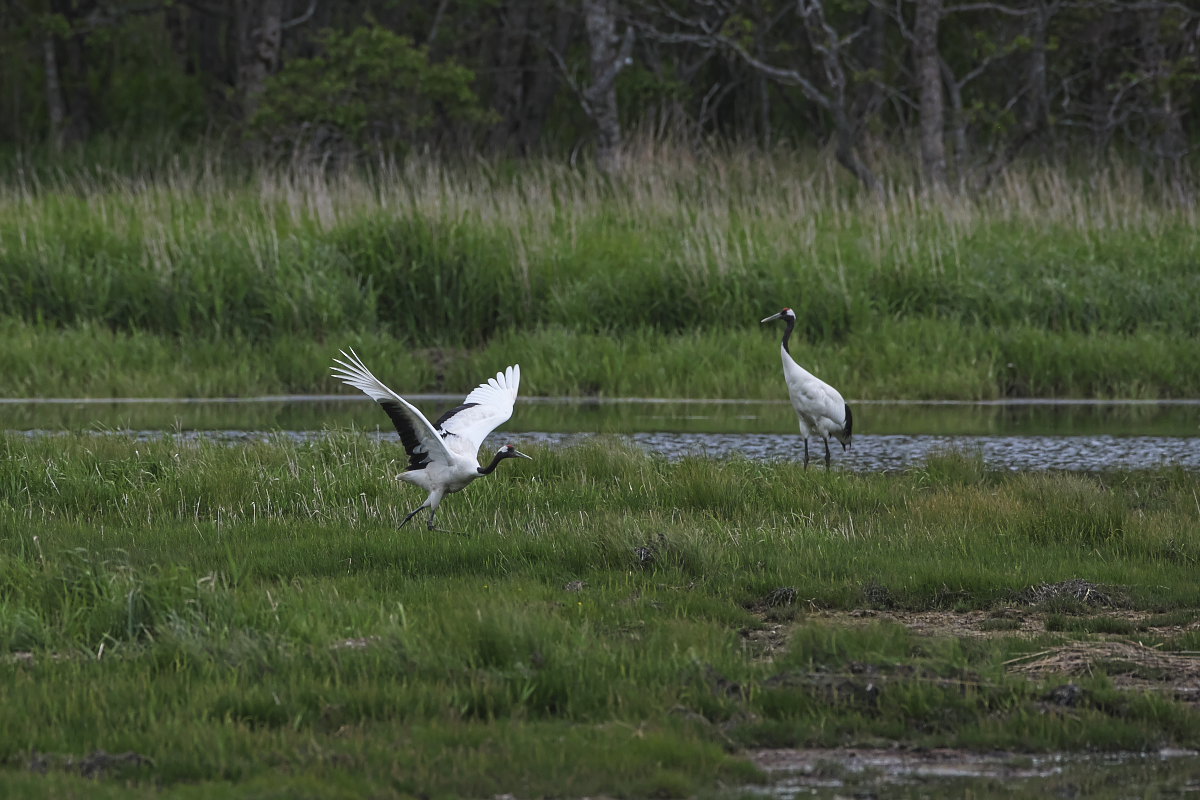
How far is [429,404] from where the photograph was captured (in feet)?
47.9

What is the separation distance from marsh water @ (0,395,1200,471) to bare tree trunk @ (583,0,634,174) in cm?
805

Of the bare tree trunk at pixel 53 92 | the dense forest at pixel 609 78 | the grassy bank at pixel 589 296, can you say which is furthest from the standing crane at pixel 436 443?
the bare tree trunk at pixel 53 92

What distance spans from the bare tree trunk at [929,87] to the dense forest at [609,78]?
30mm

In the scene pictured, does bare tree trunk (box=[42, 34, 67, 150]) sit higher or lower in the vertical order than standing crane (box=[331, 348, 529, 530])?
higher

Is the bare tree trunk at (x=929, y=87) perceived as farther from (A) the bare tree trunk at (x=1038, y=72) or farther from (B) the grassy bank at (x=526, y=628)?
(B) the grassy bank at (x=526, y=628)

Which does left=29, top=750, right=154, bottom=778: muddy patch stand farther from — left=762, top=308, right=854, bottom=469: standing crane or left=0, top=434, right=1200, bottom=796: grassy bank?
left=762, top=308, right=854, bottom=469: standing crane

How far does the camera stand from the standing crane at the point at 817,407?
11.2 meters

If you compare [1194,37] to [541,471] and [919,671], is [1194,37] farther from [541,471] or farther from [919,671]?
[919,671]

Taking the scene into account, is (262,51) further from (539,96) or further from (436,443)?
(436,443)

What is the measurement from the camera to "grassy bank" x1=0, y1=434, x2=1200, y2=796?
4980 millimetres

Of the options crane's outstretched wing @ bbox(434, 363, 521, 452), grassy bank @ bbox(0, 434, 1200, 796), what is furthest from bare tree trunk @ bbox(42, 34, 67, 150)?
crane's outstretched wing @ bbox(434, 363, 521, 452)

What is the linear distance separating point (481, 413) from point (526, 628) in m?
3.39

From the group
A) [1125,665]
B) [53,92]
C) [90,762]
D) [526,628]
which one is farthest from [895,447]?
[53,92]

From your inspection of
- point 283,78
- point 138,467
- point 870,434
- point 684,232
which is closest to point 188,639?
point 138,467
